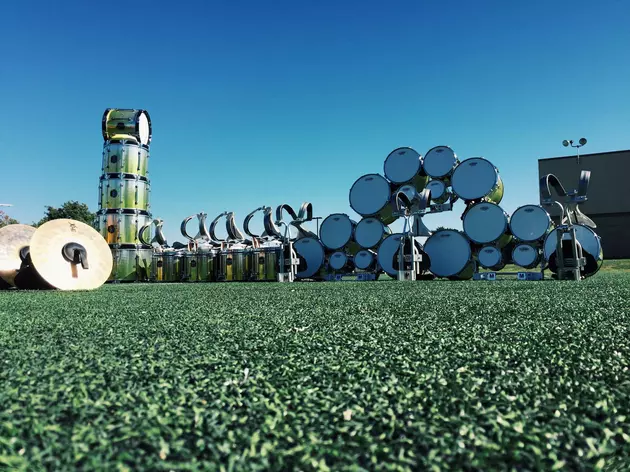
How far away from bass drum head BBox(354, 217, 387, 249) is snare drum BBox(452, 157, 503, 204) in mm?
2059

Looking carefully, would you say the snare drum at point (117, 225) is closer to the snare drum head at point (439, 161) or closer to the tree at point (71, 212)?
the snare drum head at point (439, 161)

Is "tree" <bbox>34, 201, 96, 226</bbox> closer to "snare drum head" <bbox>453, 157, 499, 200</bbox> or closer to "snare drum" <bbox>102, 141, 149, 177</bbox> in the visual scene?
"snare drum" <bbox>102, 141, 149, 177</bbox>

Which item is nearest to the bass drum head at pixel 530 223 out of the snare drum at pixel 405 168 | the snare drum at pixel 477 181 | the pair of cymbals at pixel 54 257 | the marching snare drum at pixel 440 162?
the snare drum at pixel 477 181

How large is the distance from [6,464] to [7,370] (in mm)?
765

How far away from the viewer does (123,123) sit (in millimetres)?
14406

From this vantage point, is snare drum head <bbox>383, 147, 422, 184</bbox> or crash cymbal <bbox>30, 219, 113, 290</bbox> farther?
snare drum head <bbox>383, 147, 422, 184</bbox>

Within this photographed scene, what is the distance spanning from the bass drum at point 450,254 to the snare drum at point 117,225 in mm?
9238

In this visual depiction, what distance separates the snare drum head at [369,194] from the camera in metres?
11.7

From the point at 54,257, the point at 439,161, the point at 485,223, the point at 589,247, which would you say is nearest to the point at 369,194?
the point at 439,161

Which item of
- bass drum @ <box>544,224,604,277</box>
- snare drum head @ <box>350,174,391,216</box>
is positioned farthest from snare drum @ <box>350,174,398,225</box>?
bass drum @ <box>544,224,604,277</box>

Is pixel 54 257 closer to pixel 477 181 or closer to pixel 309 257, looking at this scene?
pixel 309 257

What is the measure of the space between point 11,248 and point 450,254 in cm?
860

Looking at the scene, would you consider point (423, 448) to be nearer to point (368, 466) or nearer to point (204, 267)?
point (368, 466)

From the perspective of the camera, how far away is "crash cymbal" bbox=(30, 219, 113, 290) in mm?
6344
